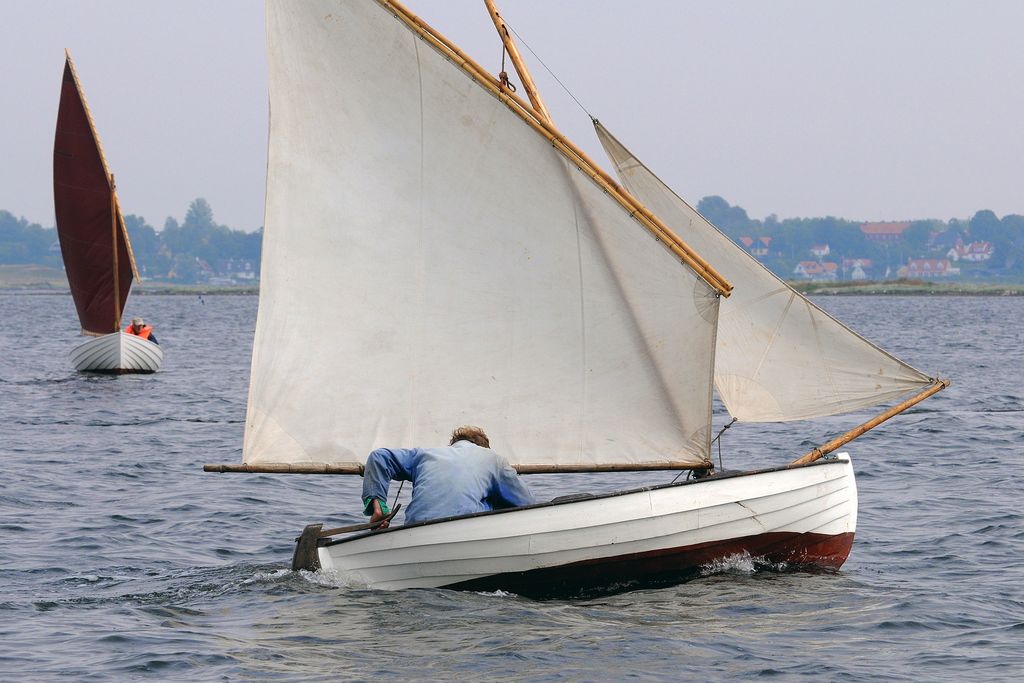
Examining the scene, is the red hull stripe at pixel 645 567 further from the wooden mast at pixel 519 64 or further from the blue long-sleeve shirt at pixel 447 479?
the wooden mast at pixel 519 64

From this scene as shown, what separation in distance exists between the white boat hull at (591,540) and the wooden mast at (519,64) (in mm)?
4593

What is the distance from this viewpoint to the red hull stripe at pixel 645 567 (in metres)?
13.7

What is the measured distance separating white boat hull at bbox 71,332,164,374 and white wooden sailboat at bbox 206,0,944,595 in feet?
107

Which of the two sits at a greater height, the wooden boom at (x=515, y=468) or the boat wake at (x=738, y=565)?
the wooden boom at (x=515, y=468)

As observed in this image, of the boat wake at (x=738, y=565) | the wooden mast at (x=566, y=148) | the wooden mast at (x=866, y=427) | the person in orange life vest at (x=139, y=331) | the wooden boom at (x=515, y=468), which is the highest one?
the wooden mast at (x=566, y=148)

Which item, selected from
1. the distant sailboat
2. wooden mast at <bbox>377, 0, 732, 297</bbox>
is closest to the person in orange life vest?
the distant sailboat

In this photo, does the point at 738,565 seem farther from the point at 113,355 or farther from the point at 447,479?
the point at 113,355

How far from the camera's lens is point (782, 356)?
14820 millimetres

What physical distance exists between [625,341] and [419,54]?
4.06 meters

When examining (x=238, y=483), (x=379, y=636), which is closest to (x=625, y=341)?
(x=379, y=636)

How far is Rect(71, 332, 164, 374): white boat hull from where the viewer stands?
46094 mm

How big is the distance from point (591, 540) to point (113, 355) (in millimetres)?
35931

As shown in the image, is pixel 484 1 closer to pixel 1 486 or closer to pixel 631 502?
pixel 631 502

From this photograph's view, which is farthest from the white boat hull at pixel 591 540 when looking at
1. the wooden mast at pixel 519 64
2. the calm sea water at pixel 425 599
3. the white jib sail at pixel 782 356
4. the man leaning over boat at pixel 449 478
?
the wooden mast at pixel 519 64
